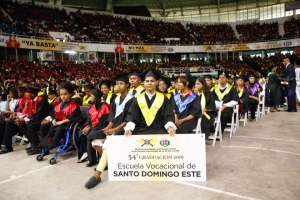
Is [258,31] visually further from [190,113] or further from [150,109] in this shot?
[150,109]

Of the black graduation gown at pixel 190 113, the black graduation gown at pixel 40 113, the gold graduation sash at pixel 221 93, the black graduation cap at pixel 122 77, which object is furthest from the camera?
the gold graduation sash at pixel 221 93

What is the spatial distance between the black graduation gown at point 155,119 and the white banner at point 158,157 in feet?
1.04

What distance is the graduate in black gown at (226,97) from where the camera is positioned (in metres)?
5.59

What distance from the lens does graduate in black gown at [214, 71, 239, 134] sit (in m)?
5.59

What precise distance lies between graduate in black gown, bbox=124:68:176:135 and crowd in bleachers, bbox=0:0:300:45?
63.4 ft

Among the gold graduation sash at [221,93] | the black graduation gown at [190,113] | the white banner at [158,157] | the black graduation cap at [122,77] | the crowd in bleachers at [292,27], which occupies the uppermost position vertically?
the crowd in bleachers at [292,27]

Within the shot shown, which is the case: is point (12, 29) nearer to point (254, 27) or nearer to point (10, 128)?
point (10, 128)

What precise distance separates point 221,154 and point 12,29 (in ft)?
66.4

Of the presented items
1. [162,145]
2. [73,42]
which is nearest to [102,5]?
[73,42]

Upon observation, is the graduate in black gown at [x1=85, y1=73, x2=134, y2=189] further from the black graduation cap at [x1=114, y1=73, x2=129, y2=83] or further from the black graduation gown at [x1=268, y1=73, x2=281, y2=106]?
the black graduation gown at [x1=268, y1=73, x2=281, y2=106]

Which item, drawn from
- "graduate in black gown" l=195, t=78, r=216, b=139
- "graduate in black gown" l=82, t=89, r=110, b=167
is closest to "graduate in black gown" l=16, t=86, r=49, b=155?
Result: "graduate in black gown" l=82, t=89, r=110, b=167

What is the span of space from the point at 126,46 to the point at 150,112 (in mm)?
24630

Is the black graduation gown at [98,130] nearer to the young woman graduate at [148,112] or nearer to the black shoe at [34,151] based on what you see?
the young woman graduate at [148,112]

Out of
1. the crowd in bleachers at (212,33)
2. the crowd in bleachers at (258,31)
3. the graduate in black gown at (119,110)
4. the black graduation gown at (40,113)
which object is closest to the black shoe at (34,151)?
the black graduation gown at (40,113)
